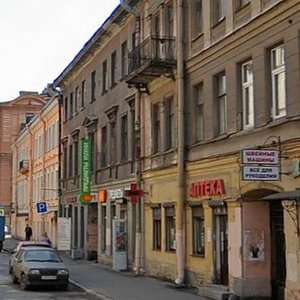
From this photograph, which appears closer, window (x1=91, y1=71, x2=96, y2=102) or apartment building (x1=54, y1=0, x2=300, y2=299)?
apartment building (x1=54, y1=0, x2=300, y2=299)

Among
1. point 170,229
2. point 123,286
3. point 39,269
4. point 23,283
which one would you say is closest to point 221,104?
point 170,229

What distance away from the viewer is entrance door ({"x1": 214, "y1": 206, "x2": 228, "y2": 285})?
20.0 metres

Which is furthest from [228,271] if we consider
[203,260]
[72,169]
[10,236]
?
[10,236]

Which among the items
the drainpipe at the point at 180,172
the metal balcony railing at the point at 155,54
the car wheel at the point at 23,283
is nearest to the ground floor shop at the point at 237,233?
the drainpipe at the point at 180,172

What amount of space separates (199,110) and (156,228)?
5.80m

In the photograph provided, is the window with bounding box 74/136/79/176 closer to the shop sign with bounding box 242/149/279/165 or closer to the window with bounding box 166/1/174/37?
the window with bounding box 166/1/174/37

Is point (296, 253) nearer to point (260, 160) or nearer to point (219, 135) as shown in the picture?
point (260, 160)

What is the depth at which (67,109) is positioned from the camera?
44219 mm

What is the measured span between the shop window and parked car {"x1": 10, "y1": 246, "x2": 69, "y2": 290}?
358cm

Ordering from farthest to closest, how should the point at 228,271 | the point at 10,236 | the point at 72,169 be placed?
the point at 10,236 < the point at 72,169 < the point at 228,271

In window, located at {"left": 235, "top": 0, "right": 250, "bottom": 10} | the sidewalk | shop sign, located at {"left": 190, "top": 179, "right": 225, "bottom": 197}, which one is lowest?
the sidewalk

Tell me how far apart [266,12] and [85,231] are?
22.9m

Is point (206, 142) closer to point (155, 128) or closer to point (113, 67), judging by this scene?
point (155, 128)

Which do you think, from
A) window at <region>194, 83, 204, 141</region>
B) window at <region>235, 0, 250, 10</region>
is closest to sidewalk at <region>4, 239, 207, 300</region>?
window at <region>194, 83, 204, 141</region>
